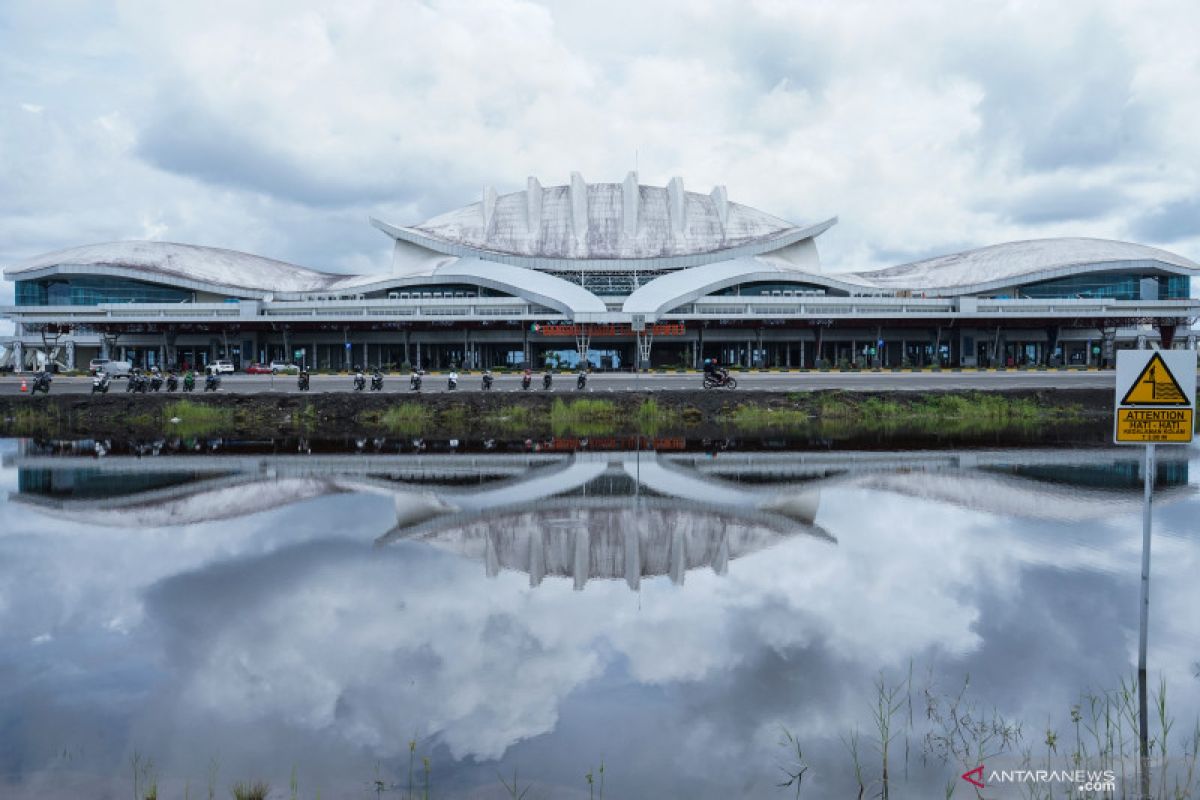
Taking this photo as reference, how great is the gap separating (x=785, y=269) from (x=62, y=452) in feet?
171

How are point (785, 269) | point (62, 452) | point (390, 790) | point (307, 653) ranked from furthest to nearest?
point (785, 269)
point (62, 452)
point (307, 653)
point (390, 790)

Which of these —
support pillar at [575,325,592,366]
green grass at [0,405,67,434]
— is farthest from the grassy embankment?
green grass at [0,405,67,434]

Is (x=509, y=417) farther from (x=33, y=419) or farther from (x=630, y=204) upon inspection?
(x=630, y=204)

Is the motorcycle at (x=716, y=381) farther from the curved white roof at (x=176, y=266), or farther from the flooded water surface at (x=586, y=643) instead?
the curved white roof at (x=176, y=266)

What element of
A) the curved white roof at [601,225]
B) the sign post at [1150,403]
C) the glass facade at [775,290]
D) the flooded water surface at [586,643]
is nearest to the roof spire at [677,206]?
the curved white roof at [601,225]

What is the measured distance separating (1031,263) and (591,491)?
213 ft

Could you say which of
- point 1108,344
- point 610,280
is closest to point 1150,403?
point 1108,344

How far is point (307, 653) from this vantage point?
6.89 meters

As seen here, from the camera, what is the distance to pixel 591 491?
15180 mm

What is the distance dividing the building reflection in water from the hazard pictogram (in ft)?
15.5

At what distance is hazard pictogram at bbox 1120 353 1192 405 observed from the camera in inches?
239

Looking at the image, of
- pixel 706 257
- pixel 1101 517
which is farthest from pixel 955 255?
pixel 1101 517

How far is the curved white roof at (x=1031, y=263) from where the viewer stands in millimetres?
64625

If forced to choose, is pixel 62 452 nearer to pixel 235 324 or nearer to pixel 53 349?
pixel 235 324
